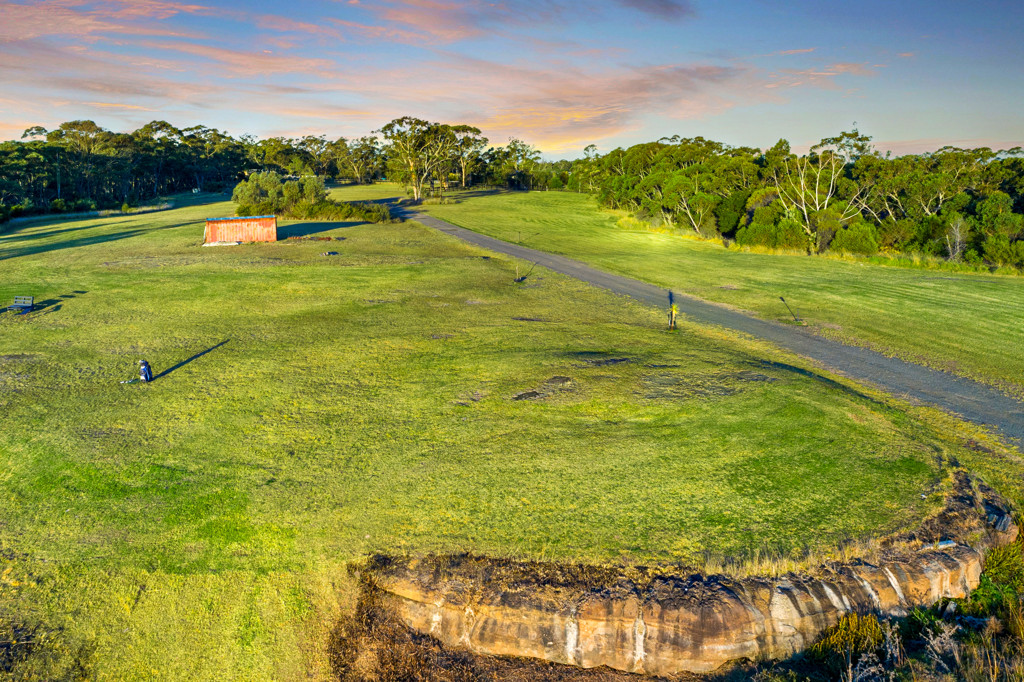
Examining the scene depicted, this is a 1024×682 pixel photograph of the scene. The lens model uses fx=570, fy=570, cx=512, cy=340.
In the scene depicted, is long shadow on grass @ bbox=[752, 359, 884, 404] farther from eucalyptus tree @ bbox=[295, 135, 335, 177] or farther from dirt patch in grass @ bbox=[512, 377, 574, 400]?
eucalyptus tree @ bbox=[295, 135, 335, 177]

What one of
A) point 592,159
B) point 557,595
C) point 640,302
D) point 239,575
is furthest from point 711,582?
point 592,159

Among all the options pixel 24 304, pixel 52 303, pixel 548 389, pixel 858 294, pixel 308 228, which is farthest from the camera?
pixel 308 228

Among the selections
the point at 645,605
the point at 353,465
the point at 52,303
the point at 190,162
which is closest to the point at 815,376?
the point at 645,605

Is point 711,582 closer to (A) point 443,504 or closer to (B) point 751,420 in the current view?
(A) point 443,504

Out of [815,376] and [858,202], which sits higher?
[858,202]

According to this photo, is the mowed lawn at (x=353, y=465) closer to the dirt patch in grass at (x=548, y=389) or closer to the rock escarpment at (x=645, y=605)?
the dirt patch in grass at (x=548, y=389)

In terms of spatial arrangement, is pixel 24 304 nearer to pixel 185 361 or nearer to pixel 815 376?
pixel 185 361
